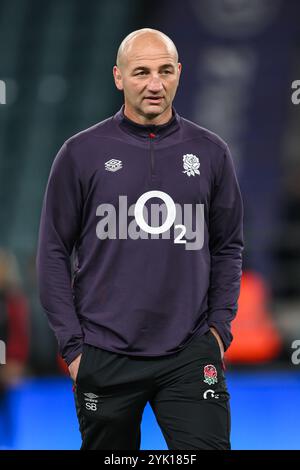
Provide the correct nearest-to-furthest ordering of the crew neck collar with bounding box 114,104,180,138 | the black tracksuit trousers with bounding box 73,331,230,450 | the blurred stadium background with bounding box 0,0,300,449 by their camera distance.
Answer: the black tracksuit trousers with bounding box 73,331,230,450 → the crew neck collar with bounding box 114,104,180,138 → the blurred stadium background with bounding box 0,0,300,449

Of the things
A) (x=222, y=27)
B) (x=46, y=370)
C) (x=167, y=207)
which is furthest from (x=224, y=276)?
(x=222, y=27)

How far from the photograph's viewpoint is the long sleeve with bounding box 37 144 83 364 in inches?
138

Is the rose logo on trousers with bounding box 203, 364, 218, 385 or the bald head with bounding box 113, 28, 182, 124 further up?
the bald head with bounding box 113, 28, 182, 124

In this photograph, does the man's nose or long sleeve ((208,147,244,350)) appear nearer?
the man's nose

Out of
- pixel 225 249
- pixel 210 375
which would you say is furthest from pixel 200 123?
pixel 210 375

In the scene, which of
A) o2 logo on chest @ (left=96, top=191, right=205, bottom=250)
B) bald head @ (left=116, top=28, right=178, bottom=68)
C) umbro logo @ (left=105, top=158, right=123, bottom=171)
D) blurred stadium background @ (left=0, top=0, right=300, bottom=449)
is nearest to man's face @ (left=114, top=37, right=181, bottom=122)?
bald head @ (left=116, top=28, right=178, bottom=68)

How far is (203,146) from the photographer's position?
3.58 metres

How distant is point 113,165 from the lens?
3.49 m

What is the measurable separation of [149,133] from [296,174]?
326 inches

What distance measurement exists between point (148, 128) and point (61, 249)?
18.9 inches

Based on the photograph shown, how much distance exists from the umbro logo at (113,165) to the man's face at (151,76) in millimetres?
178

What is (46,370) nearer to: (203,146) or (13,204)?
(13,204)

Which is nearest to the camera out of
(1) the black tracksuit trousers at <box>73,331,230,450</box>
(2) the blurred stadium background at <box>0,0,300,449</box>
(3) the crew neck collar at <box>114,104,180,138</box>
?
(1) the black tracksuit trousers at <box>73,331,230,450</box>

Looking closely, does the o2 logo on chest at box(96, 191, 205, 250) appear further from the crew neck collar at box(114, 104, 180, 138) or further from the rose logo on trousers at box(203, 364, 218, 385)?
the rose logo on trousers at box(203, 364, 218, 385)
